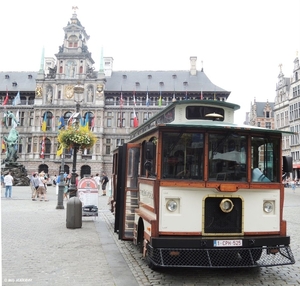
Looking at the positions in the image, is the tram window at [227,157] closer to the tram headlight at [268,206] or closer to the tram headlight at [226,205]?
the tram headlight at [226,205]

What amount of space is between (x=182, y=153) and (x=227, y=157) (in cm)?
76

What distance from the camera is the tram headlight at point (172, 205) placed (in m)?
5.91

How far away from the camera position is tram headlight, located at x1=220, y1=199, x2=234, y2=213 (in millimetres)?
5957

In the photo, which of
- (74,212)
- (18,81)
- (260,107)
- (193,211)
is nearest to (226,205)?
(193,211)

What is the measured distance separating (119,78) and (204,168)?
197 ft

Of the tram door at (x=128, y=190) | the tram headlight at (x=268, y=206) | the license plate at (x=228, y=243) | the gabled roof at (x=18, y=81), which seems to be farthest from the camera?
the gabled roof at (x=18, y=81)

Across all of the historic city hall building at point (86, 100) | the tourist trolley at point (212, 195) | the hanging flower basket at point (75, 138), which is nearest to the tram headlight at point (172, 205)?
the tourist trolley at point (212, 195)

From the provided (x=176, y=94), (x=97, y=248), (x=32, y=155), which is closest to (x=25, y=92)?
(x=32, y=155)

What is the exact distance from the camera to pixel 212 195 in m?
5.98

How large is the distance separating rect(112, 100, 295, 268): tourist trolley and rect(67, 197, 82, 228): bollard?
4710 mm

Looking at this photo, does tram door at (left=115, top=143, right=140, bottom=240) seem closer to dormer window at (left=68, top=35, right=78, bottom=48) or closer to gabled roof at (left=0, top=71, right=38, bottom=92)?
dormer window at (left=68, top=35, right=78, bottom=48)

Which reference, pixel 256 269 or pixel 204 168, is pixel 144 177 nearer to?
pixel 204 168

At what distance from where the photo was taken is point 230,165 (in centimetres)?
620

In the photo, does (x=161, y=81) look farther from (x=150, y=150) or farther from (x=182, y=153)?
(x=150, y=150)
